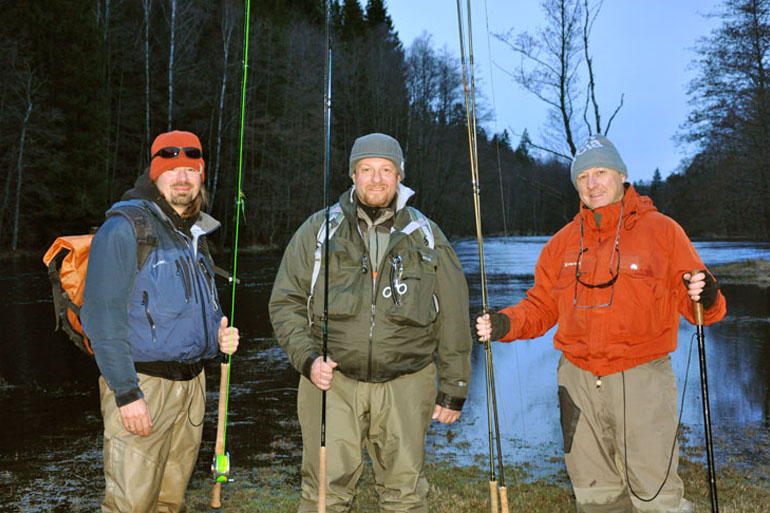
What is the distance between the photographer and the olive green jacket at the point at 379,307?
358 centimetres

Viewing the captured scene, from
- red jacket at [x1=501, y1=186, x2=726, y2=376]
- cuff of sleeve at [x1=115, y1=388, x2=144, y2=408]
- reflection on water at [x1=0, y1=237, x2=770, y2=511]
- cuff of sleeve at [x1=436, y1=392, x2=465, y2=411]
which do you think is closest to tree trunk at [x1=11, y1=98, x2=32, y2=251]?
reflection on water at [x1=0, y1=237, x2=770, y2=511]

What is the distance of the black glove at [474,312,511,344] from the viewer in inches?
158

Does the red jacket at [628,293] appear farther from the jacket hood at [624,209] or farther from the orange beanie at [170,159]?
the orange beanie at [170,159]

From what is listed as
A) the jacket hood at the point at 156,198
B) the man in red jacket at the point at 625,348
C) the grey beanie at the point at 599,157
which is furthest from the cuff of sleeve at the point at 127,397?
the grey beanie at the point at 599,157

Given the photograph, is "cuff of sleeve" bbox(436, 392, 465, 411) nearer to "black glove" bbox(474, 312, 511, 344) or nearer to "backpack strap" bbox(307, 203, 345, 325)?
"black glove" bbox(474, 312, 511, 344)

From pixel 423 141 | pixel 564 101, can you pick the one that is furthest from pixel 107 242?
pixel 423 141

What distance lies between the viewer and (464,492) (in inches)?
218

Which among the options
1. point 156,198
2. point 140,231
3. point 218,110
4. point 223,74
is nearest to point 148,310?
point 140,231

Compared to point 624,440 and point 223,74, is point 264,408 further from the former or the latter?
point 223,74

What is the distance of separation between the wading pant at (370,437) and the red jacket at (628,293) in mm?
1036

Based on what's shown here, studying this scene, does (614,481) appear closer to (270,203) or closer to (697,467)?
(697,467)

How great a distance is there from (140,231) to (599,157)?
2.75 m

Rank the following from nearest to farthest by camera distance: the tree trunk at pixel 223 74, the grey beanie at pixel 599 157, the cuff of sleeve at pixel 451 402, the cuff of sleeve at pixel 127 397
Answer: the cuff of sleeve at pixel 127 397 < the cuff of sleeve at pixel 451 402 < the grey beanie at pixel 599 157 < the tree trunk at pixel 223 74

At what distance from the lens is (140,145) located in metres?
37.2
